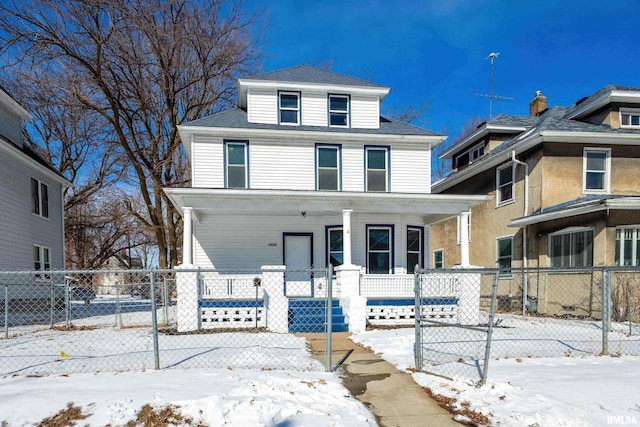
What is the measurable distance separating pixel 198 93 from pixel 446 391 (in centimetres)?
1815

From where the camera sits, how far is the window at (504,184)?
1359 cm

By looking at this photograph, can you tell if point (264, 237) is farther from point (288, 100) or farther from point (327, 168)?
point (288, 100)

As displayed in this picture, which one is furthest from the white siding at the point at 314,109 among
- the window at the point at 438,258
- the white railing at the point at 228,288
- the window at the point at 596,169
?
the window at the point at 438,258

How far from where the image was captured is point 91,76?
14398 millimetres

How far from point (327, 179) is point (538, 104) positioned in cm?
1234

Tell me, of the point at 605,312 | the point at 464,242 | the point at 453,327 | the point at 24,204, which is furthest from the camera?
the point at 24,204

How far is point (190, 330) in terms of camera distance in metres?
8.69

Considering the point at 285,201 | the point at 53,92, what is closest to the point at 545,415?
the point at 285,201

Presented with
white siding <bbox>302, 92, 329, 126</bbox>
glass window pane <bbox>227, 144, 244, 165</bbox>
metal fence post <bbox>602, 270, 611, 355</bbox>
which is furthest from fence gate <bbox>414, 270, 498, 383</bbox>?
glass window pane <bbox>227, 144, 244, 165</bbox>

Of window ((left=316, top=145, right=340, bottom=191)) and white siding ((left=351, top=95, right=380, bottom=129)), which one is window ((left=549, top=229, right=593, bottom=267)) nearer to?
white siding ((left=351, top=95, right=380, bottom=129))

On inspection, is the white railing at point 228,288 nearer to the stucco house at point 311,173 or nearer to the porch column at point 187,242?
the porch column at point 187,242

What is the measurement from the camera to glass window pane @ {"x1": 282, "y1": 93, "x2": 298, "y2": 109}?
1205 cm

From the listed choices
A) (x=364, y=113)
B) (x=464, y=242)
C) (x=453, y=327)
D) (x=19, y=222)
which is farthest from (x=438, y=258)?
(x=19, y=222)

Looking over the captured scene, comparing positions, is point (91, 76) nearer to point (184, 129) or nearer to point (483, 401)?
point (184, 129)
